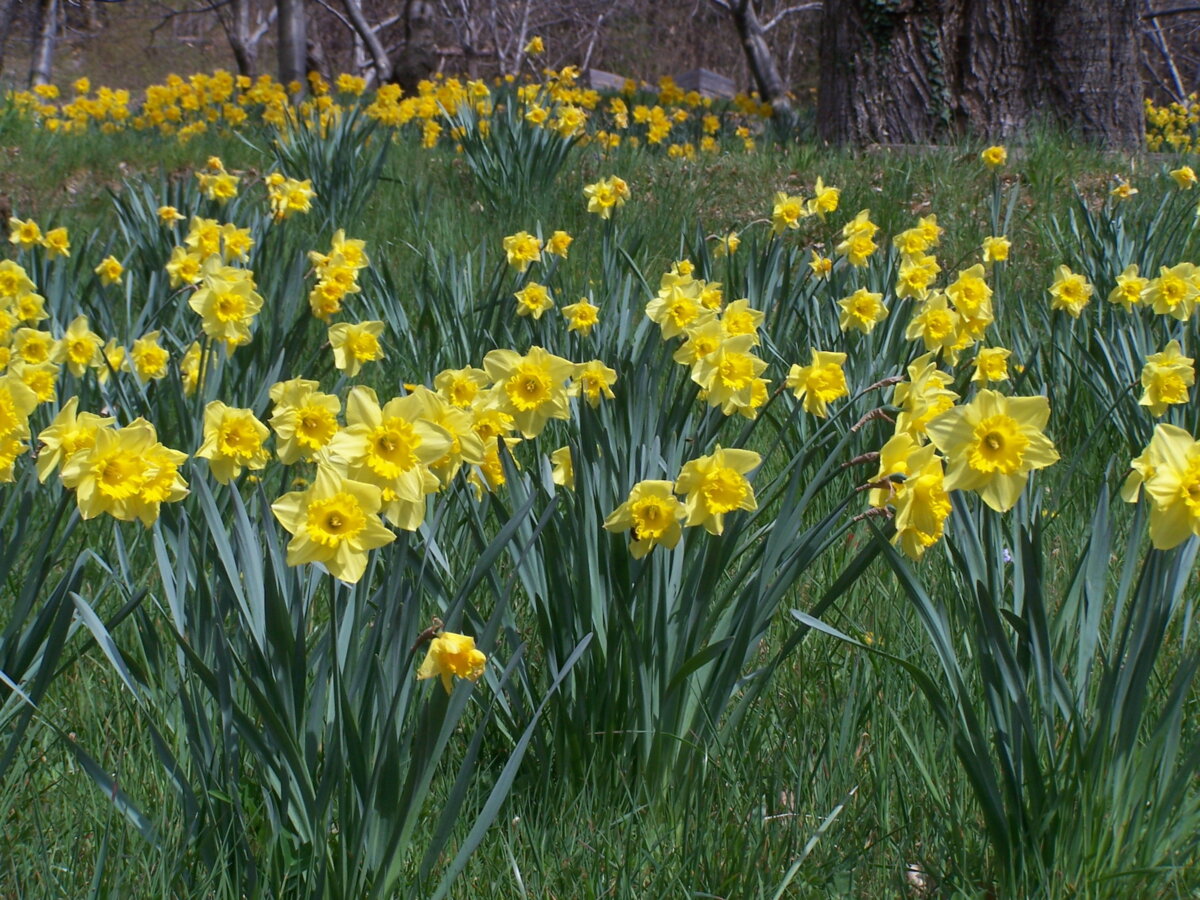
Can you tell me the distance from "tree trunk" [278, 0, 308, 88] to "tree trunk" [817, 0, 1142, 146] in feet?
22.6

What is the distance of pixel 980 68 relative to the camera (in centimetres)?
588

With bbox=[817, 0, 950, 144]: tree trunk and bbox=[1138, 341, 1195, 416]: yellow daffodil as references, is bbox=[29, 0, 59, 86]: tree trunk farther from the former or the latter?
bbox=[1138, 341, 1195, 416]: yellow daffodil

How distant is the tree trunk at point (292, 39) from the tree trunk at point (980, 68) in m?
6.90

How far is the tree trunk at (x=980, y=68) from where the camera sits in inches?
226

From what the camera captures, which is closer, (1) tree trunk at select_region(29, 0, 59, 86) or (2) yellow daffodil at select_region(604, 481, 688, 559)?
(2) yellow daffodil at select_region(604, 481, 688, 559)

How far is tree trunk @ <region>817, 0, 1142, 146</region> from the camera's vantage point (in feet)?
18.9

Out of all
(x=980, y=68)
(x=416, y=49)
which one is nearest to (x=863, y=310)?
(x=980, y=68)

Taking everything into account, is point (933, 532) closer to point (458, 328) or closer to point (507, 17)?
point (458, 328)

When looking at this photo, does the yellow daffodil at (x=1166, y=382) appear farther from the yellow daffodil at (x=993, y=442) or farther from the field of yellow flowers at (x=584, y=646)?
the yellow daffodil at (x=993, y=442)

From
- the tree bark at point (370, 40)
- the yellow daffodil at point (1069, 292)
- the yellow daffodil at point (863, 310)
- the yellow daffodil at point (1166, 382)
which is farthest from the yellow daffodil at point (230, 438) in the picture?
the tree bark at point (370, 40)

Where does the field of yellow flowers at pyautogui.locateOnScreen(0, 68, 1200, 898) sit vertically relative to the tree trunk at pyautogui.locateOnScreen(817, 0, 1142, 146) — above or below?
below

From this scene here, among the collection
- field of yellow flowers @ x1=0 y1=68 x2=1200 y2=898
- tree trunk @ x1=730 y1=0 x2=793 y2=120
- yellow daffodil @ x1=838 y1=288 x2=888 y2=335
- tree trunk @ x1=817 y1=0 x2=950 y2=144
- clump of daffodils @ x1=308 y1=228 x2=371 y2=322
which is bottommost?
field of yellow flowers @ x1=0 y1=68 x2=1200 y2=898

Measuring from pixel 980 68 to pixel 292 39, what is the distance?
7.77 metres

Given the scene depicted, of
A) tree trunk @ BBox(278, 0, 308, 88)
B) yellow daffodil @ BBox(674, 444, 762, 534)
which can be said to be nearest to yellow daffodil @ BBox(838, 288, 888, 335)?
yellow daffodil @ BBox(674, 444, 762, 534)
